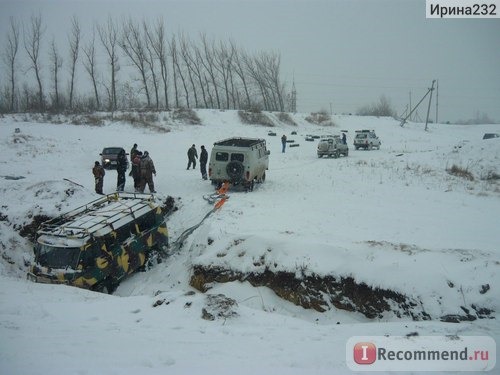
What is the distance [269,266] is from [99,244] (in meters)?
4.75

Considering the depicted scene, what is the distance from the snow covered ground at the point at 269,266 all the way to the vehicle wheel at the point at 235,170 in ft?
2.92

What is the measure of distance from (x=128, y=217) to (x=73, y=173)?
12.6 m

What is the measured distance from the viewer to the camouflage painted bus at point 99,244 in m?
9.34

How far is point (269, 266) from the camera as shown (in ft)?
33.5

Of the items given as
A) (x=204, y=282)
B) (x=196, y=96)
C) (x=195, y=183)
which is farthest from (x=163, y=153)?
(x=196, y=96)

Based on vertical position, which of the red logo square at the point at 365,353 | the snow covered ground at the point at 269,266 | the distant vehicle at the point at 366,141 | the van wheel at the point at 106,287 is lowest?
the van wheel at the point at 106,287

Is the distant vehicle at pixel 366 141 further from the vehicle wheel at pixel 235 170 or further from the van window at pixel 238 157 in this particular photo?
the vehicle wheel at pixel 235 170

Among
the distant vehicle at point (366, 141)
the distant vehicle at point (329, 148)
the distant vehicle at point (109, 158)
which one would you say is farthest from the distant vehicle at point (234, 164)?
the distant vehicle at point (366, 141)

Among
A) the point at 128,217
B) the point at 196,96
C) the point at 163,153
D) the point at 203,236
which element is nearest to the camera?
the point at 128,217

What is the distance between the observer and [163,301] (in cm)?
824

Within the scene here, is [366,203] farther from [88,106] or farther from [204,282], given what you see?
[88,106]

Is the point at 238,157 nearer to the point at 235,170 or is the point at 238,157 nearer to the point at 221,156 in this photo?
the point at 235,170

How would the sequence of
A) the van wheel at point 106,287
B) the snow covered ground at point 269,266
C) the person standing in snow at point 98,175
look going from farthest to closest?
the person standing in snow at point 98,175 < the van wheel at point 106,287 < the snow covered ground at point 269,266

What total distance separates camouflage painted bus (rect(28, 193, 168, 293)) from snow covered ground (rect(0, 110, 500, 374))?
0.56 metres
